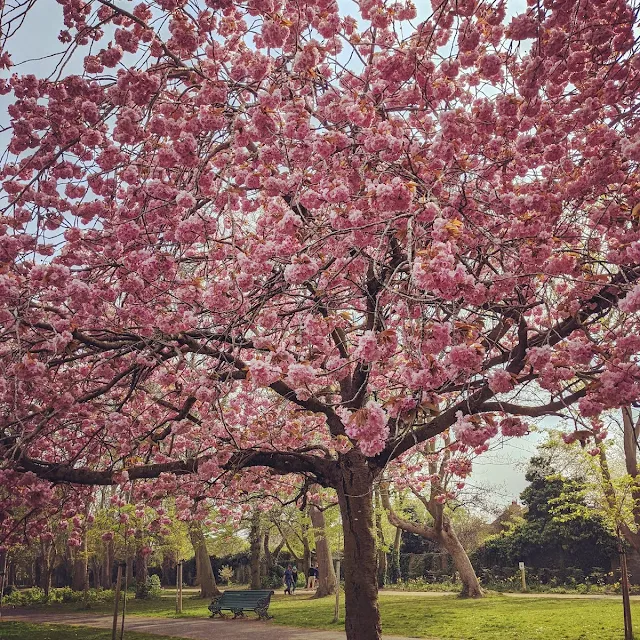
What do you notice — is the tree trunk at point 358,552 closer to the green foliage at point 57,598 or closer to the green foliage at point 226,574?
the green foliage at point 57,598

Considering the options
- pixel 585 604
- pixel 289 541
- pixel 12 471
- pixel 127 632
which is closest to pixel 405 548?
pixel 289 541

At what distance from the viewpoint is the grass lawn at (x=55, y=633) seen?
11.3m

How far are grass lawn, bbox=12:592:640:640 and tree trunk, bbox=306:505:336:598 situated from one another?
71.2 inches

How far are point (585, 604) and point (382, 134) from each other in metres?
14.2

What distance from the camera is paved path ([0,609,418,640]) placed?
36.6 feet

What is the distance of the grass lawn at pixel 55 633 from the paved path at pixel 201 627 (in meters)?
0.52

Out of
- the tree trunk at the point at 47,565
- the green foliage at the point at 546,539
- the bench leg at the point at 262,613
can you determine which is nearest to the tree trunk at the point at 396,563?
the green foliage at the point at 546,539

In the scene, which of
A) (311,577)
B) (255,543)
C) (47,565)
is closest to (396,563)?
(311,577)

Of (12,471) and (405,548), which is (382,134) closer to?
(12,471)

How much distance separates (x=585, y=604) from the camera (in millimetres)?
14336

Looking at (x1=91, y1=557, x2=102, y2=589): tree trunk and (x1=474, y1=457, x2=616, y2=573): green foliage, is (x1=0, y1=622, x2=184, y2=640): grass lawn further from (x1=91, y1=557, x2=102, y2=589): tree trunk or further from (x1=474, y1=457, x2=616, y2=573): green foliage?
(x1=91, y1=557, x2=102, y2=589): tree trunk

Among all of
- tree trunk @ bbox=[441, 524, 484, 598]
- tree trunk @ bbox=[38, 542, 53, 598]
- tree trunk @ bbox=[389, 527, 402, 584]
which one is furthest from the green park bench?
tree trunk @ bbox=[389, 527, 402, 584]

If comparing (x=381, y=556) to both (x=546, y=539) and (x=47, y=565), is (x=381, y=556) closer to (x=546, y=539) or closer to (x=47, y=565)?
(x=546, y=539)

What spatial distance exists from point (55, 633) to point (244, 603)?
4.61 meters
